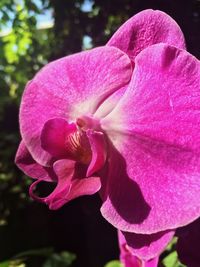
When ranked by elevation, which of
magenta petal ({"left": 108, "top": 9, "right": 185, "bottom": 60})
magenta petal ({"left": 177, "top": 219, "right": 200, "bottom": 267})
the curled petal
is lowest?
magenta petal ({"left": 177, "top": 219, "right": 200, "bottom": 267})

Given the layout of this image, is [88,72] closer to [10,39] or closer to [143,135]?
[143,135]

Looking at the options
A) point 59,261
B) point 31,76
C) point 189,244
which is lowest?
point 59,261

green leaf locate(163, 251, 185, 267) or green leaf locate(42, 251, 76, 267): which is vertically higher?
green leaf locate(163, 251, 185, 267)

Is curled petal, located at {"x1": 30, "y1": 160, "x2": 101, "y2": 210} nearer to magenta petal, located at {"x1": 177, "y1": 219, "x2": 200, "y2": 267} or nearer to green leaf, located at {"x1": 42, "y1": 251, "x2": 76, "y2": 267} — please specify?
magenta petal, located at {"x1": 177, "y1": 219, "x2": 200, "y2": 267}

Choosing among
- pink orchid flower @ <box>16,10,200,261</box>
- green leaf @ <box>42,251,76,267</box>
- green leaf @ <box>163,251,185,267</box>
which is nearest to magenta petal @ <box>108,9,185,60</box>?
pink orchid flower @ <box>16,10,200,261</box>

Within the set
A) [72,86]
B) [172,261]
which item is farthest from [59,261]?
[72,86]

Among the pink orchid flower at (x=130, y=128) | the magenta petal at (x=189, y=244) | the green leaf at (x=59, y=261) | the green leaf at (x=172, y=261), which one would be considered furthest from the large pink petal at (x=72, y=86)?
the green leaf at (x=59, y=261)

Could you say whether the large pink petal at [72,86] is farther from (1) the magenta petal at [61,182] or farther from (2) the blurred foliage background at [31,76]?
(2) the blurred foliage background at [31,76]

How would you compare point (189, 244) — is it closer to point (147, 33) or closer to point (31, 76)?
point (147, 33)
